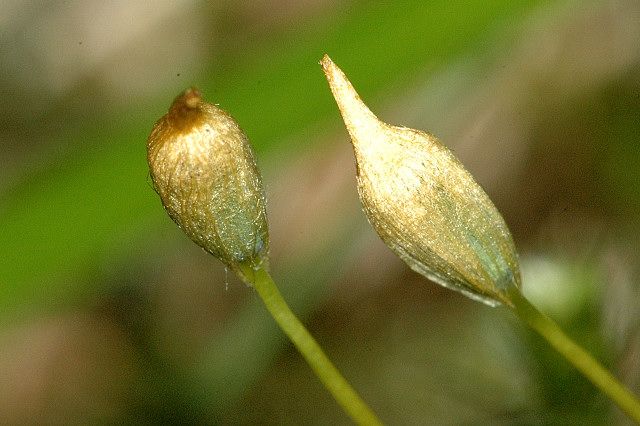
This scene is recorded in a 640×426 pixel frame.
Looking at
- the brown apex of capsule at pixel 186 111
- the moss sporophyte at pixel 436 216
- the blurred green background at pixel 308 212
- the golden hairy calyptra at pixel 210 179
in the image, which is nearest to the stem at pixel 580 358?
the moss sporophyte at pixel 436 216

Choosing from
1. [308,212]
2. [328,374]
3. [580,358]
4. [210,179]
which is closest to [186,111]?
[210,179]

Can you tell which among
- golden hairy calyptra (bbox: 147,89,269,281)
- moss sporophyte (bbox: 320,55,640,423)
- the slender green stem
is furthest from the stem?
golden hairy calyptra (bbox: 147,89,269,281)

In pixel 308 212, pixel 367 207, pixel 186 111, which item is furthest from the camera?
pixel 308 212

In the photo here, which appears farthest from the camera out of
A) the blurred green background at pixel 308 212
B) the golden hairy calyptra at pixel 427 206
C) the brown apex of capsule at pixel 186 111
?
the blurred green background at pixel 308 212

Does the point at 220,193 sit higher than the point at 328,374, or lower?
higher

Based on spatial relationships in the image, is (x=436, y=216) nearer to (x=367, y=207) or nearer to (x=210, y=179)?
(x=367, y=207)

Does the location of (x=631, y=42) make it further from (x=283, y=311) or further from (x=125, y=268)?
(x=283, y=311)

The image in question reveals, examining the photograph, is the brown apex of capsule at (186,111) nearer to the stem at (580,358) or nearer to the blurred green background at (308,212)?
the stem at (580,358)
